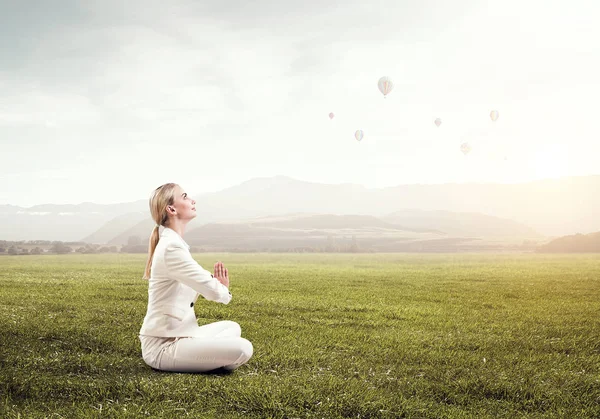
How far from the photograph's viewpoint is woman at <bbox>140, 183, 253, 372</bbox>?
704cm

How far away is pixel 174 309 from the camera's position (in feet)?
23.5

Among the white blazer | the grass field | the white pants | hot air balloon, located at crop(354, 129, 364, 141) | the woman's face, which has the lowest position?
the grass field

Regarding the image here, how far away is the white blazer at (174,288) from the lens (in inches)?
269

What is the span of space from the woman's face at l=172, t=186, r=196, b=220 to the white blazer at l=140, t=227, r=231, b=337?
0.26 meters

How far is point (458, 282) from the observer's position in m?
25.7

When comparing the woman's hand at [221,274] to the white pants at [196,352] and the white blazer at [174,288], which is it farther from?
the white pants at [196,352]

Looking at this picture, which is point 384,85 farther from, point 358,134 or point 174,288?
point 174,288

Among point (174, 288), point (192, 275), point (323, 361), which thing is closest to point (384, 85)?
point (323, 361)

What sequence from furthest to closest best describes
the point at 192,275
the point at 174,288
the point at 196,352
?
the point at 196,352, the point at 174,288, the point at 192,275

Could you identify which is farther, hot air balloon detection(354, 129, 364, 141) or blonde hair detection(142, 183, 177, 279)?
hot air balloon detection(354, 129, 364, 141)

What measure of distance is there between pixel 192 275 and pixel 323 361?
3236mm

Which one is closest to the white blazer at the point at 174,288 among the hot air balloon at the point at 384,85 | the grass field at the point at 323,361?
the grass field at the point at 323,361

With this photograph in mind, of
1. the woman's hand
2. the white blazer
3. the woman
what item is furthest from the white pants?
the woman's hand

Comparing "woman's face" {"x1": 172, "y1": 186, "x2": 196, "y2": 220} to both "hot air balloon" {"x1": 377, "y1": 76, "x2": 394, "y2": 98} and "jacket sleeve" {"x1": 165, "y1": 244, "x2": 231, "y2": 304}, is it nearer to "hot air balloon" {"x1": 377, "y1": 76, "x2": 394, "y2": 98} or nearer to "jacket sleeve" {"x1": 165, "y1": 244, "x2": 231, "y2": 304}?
"jacket sleeve" {"x1": 165, "y1": 244, "x2": 231, "y2": 304}
